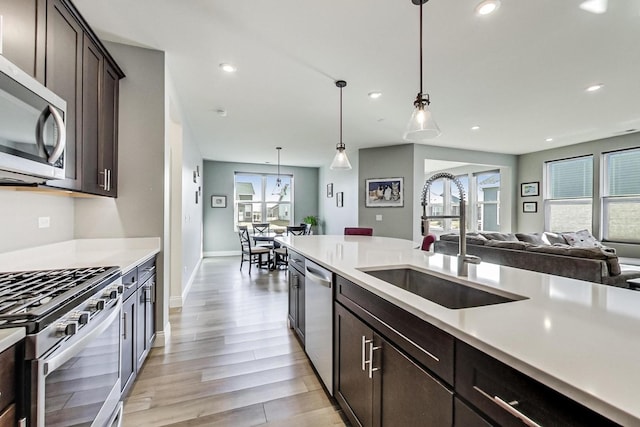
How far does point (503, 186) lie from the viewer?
6988 millimetres

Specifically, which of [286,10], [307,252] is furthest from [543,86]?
[307,252]

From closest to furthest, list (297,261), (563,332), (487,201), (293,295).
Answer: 1. (563,332)
2. (297,261)
3. (293,295)
4. (487,201)

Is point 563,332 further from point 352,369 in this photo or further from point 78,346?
point 78,346

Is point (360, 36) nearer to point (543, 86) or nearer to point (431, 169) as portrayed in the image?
point (543, 86)

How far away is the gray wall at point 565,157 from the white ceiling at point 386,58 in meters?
0.84

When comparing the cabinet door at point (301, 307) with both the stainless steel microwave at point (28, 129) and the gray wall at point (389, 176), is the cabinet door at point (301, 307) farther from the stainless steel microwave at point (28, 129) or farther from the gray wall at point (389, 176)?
the gray wall at point (389, 176)

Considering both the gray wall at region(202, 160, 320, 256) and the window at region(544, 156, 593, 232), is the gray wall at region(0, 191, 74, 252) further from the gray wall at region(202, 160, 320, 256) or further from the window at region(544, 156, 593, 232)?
the window at region(544, 156, 593, 232)

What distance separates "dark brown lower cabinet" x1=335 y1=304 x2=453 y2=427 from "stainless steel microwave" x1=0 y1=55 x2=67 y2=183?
5.35ft

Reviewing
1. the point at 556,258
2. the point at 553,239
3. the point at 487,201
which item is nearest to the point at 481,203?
the point at 487,201

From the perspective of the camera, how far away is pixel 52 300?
98 cm

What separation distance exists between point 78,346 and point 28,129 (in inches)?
37.6

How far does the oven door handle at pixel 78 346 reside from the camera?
0.90m

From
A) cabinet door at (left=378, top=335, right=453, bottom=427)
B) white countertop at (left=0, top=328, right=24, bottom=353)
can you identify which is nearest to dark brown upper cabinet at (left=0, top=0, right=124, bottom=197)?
white countertop at (left=0, top=328, right=24, bottom=353)

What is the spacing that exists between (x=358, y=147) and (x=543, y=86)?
3.54 m
